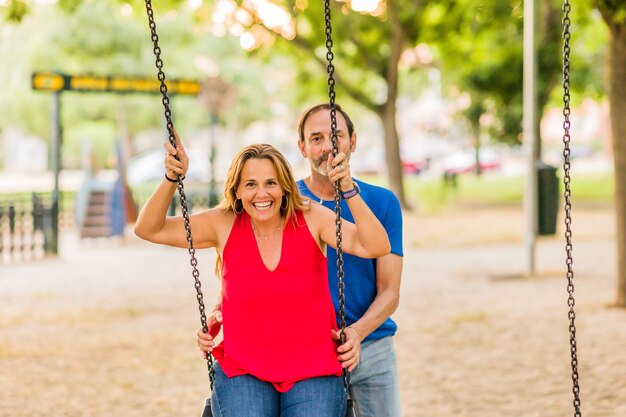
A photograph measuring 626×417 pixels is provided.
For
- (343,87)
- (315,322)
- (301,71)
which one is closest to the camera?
(315,322)

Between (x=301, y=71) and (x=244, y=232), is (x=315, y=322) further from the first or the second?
(x=301, y=71)

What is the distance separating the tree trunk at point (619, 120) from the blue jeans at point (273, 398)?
670 cm

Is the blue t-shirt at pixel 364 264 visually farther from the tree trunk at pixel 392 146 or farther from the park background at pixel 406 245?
the tree trunk at pixel 392 146

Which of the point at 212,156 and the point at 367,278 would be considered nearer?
the point at 367,278

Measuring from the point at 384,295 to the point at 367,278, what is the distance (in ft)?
0.29

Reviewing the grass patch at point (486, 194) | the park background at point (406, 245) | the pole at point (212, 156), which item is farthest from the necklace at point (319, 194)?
the grass patch at point (486, 194)

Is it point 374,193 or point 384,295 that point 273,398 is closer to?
point 384,295

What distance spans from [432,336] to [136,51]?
2420cm

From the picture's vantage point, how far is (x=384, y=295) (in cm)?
319

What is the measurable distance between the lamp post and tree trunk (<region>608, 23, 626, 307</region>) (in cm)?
959

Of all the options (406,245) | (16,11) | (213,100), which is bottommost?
(406,245)

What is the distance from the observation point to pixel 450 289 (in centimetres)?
1114

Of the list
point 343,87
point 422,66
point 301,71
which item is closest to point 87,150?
point 343,87

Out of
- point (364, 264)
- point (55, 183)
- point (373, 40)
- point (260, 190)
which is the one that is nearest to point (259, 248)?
point (260, 190)
